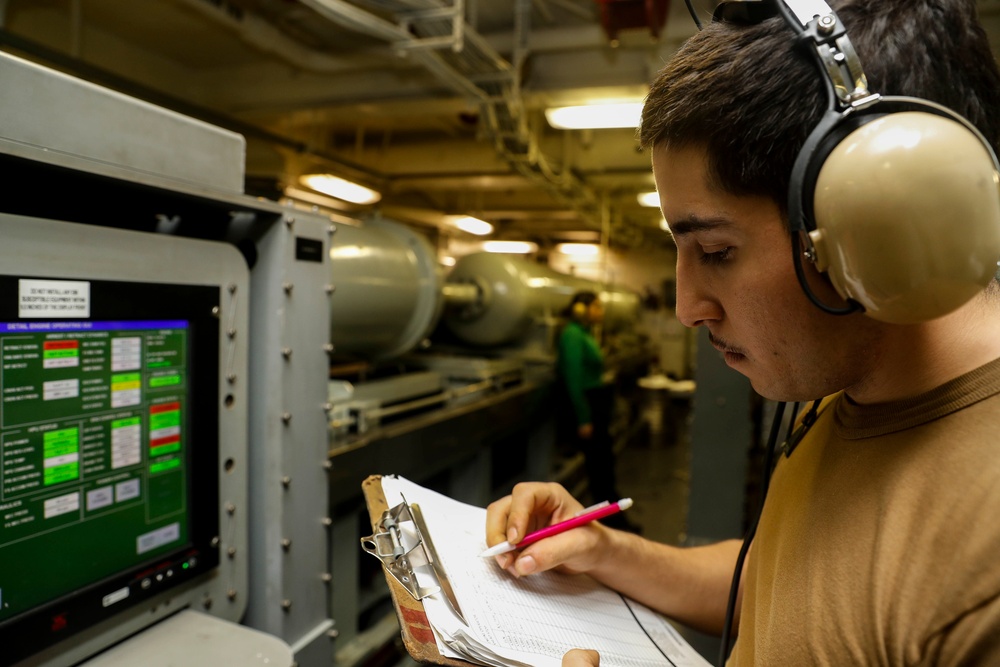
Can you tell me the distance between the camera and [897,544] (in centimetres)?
Answer: 47

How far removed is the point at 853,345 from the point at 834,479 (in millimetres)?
134

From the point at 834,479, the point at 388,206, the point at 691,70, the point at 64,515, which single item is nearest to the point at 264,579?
the point at 64,515

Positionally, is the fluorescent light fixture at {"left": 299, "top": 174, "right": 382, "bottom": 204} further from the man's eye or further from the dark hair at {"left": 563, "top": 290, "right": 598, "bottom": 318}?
the man's eye

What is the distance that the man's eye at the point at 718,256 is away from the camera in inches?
21.0

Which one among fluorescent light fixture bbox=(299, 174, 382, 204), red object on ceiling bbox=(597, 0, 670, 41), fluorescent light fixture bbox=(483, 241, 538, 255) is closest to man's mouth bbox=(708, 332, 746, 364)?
red object on ceiling bbox=(597, 0, 670, 41)

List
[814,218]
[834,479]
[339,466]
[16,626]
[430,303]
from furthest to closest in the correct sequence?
[430,303] → [339,466] → [16,626] → [834,479] → [814,218]

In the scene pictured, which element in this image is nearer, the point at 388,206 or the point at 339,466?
the point at 339,466

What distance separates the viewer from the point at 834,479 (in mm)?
562

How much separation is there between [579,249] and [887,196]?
853 centimetres

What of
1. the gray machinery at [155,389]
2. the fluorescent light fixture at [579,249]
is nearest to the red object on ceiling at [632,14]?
the gray machinery at [155,389]

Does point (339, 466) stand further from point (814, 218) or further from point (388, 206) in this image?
point (388, 206)

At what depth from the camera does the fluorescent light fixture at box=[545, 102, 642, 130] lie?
2836 mm

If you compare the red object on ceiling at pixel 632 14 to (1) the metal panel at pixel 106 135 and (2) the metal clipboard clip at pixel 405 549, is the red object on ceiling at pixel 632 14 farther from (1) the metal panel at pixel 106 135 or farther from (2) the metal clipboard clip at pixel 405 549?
(2) the metal clipboard clip at pixel 405 549

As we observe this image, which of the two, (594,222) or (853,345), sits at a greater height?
(594,222)
